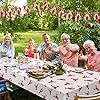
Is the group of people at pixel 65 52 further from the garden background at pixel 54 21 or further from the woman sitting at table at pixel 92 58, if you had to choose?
the garden background at pixel 54 21

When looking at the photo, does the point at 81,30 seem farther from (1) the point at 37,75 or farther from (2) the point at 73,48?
(1) the point at 37,75

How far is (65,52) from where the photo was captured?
4332mm

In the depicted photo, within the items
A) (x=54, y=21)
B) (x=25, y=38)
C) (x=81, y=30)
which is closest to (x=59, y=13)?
(x=81, y=30)

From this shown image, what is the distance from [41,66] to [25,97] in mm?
791

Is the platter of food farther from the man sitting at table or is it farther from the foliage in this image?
the foliage

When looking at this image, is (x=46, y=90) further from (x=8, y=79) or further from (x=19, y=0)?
(x=19, y=0)

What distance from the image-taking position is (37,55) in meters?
4.95

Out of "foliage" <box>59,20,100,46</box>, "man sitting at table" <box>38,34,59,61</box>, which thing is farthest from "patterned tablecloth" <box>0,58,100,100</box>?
"foliage" <box>59,20,100,46</box>

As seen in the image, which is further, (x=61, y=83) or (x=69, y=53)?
(x=69, y=53)

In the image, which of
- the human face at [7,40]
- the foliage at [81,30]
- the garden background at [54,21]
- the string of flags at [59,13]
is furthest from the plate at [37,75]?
the foliage at [81,30]

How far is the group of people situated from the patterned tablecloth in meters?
0.39

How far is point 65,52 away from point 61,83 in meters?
1.30

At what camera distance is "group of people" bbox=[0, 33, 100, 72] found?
3826 millimetres

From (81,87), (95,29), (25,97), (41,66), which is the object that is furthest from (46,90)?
(95,29)
